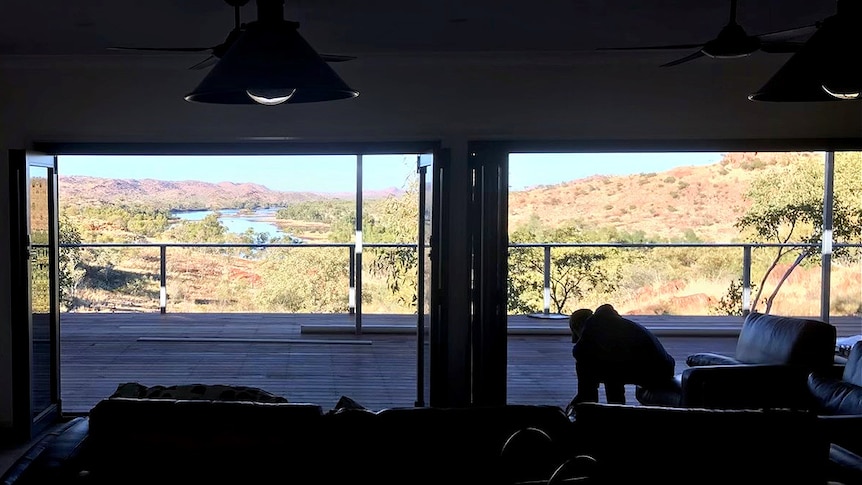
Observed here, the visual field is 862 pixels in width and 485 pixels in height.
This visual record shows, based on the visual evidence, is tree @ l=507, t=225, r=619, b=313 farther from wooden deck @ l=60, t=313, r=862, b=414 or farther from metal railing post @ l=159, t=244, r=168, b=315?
metal railing post @ l=159, t=244, r=168, b=315

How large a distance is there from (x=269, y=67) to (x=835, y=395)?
9.22ft

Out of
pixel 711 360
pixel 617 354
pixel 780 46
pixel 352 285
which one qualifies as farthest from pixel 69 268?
pixel 780 46

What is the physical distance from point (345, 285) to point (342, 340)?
1.24 m

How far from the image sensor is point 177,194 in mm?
10570

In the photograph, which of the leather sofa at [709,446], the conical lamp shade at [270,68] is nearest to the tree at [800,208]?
the leather sofa at [709,446]

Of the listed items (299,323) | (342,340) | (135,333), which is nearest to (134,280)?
(135,333)

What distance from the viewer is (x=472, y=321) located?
4836mm

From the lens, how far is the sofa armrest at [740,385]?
3826 millimetres

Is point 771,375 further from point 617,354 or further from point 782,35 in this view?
point 782,35

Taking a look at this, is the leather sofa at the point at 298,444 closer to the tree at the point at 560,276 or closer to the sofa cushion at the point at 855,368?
the sofa cushion at the point at 855,368

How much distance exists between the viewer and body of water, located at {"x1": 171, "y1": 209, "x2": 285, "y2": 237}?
943cm

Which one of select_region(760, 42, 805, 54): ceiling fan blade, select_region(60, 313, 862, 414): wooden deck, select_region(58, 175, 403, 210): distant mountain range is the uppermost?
select_region(760, 42, 805, 54): ceiling fan blade

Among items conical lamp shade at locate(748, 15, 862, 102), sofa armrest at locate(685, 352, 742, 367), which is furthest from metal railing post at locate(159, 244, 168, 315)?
Answer: conical lamp shade at locate(748, 15, 862, 102)

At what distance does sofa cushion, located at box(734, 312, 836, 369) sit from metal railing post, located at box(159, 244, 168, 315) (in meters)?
6.63
